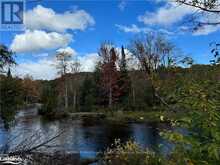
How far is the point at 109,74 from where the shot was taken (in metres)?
48.6

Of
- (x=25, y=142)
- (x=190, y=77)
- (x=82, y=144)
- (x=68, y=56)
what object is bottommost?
(x=82, y=144)

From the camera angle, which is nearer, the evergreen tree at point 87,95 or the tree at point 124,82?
the evergreen tree at point 87,95

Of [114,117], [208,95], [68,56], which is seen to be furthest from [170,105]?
[68,56]

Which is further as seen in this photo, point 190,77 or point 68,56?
point 68,56

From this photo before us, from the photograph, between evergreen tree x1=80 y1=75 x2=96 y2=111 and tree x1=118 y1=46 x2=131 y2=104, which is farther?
tree x1=118 y1=46 x2=131 y2=104

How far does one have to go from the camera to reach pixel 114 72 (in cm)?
4881

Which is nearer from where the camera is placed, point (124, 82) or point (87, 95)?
point (124, 82)

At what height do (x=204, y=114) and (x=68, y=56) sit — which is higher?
(x=68, y=56)

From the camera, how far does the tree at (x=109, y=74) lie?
48.5 m

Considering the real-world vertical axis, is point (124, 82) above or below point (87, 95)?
above

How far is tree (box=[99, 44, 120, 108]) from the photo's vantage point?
159 feet

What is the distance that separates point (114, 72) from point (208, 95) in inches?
1799

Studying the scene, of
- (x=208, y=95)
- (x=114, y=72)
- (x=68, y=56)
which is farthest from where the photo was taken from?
(x=68, y=56)

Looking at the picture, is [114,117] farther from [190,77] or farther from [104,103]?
[190,77]
